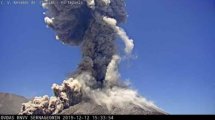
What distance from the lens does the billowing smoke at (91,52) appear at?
38.6ft

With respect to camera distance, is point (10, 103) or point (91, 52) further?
point (91, 52)

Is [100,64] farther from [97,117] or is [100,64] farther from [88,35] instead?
[97,117]

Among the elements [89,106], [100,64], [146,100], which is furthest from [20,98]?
[100,64]

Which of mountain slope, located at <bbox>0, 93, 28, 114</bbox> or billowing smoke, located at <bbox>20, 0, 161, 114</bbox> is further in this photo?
billowing smoke, located at <bbox>20, 0, 161, 114</bbox>

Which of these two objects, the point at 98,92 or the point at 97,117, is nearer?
the point at 97,117

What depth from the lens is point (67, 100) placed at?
47.6 feet

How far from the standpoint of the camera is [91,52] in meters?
13.9

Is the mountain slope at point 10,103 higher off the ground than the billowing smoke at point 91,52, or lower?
lower

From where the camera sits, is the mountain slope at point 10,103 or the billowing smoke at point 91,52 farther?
the billowing smoke at point 91,52

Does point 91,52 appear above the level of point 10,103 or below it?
above

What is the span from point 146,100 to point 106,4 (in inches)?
162

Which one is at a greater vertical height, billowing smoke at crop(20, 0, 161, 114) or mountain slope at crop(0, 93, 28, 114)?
billowing smoke at crop(20, 0, 161, 114)

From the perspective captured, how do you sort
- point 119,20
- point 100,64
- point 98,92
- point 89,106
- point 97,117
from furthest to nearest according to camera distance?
1. point 100,64
2. point 98,92
3. point 119,20
4. point 89,106
5. point 97,117

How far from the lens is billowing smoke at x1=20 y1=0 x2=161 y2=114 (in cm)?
1176
